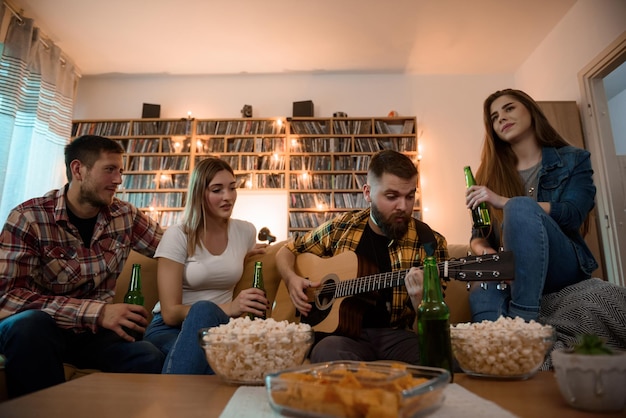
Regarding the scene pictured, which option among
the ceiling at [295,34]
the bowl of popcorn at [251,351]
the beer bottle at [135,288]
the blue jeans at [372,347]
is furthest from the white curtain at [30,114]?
the bowl of popcorn at [251,351]

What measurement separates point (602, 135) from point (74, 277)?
3958 millimetres

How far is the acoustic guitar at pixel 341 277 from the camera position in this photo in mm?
1085

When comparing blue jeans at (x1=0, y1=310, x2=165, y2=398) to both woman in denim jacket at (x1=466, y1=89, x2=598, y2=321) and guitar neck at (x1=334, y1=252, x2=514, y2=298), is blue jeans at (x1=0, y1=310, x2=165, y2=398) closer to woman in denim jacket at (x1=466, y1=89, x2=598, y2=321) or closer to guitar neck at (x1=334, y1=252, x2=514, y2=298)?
guitar neck at (x1=334, y1=252, x2=514, y2=298)

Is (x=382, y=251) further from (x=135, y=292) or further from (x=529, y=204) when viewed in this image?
(x=135, y=292)

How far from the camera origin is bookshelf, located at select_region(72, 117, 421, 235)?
15.2 ft

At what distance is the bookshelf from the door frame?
1.69m

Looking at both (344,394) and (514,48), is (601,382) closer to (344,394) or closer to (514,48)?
(344,394)

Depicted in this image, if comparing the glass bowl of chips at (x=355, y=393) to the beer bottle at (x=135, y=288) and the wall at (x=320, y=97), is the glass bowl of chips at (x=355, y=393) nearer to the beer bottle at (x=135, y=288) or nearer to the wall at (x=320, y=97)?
the beer bottle at (x=135, y=288)

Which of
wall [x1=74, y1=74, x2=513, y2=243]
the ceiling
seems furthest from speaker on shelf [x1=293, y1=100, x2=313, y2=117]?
the ceiling

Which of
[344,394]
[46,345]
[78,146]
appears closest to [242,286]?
[46,345]

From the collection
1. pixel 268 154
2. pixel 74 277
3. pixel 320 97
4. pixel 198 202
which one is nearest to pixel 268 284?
pixel 198 202

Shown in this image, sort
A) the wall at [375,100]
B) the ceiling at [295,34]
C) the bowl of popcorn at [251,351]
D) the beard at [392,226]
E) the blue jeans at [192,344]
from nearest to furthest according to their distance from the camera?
the bowl of popcorn at [251,351]
the blue jeans at [192,344]
the beard at [392,226]
the ceiling at [295,34]
the wall at [375,100]

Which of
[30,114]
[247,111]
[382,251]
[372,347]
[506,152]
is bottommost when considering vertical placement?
[372,347]

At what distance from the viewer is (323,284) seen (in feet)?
5.24
